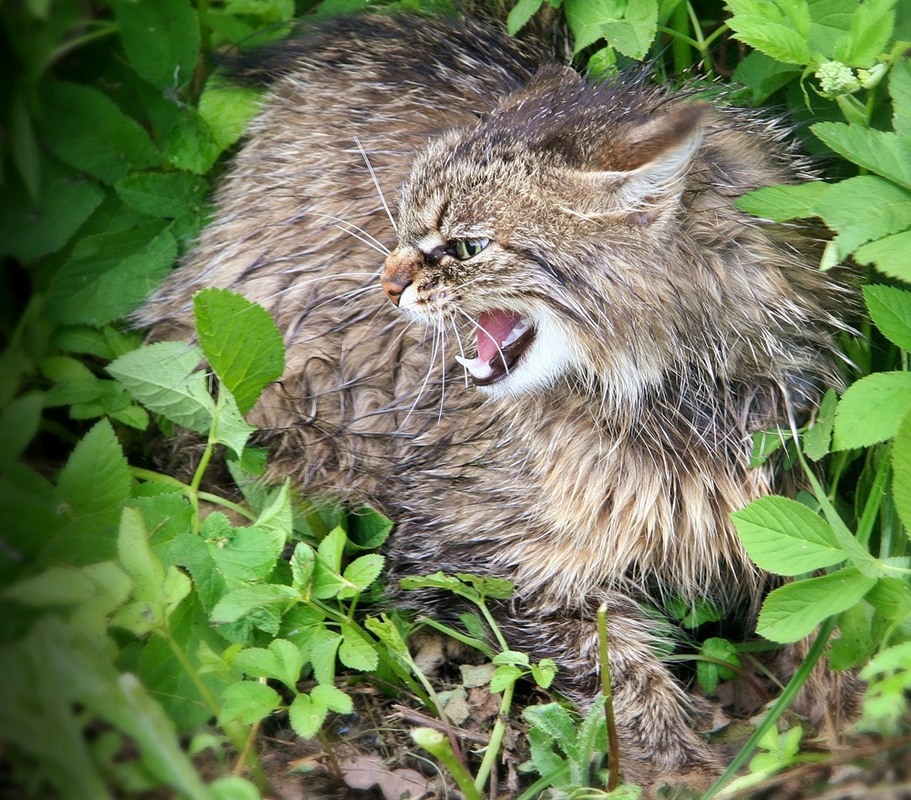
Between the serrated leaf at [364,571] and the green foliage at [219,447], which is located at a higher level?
the green foliage at [219,447]

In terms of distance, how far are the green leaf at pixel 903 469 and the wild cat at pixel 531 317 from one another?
1.39 ft

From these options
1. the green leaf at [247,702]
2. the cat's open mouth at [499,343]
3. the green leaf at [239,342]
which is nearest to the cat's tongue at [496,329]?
the cat's open mouth at [499,343]

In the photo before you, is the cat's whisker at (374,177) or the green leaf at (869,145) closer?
the green leaf at (869,145)

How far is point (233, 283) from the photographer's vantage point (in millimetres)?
3328

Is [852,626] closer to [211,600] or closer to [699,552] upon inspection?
[699,552]

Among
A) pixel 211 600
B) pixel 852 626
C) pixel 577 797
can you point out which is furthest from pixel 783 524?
pixel 211 600

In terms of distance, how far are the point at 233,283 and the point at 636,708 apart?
1782mm

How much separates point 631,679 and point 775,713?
0.62 metres

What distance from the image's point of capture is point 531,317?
262cm

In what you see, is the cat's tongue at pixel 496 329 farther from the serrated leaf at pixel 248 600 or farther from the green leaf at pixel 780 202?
the serrated leaf at pixel 248 600

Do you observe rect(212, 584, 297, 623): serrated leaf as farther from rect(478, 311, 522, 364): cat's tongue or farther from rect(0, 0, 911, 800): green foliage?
rect(478, 311, 522, 364): cat's tongue

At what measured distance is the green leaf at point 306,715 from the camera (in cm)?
240

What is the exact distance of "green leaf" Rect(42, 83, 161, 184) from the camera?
2801mm

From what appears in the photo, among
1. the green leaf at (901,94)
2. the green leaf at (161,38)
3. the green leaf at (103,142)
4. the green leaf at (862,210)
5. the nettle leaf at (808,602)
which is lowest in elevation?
the nettle leaf at (808,602)
